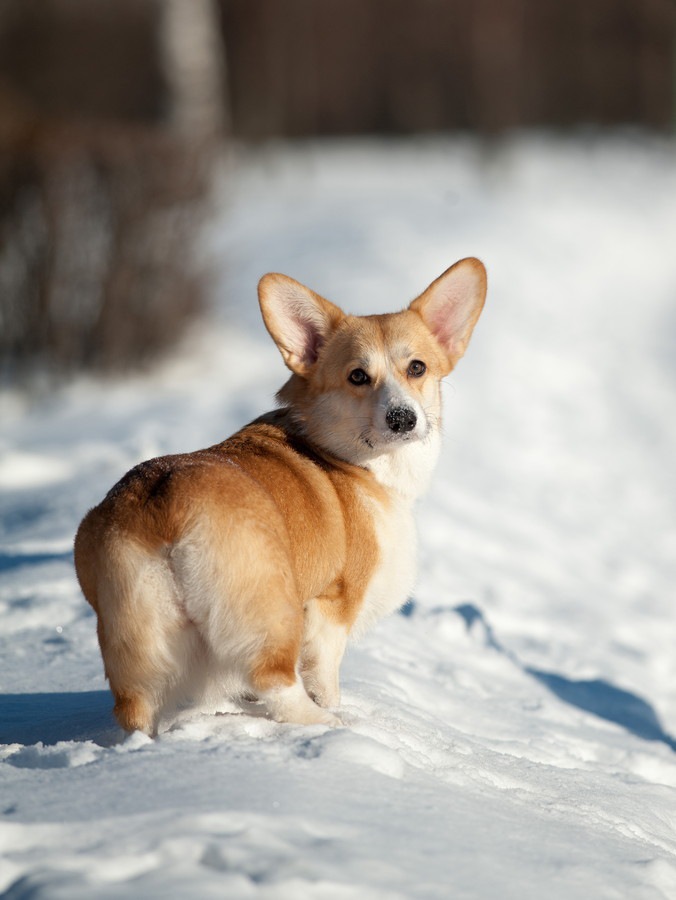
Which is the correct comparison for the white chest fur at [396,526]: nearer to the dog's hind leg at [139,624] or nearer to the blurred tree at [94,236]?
the dog's hind leg at [139,624]

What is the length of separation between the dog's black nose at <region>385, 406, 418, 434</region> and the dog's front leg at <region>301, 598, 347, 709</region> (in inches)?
21.0

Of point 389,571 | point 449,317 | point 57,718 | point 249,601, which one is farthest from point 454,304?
point 57,718

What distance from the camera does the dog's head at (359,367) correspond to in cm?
328

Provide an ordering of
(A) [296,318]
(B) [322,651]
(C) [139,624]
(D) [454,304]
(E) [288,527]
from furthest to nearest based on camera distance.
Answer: (D) [454,304] → (A) [296,318] → (B) [322,651] → (E) [288,527] → (C) [139,624]

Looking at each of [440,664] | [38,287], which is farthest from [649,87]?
[440,664]

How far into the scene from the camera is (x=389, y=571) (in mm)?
3195

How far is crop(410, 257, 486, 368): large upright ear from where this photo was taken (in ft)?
12.0

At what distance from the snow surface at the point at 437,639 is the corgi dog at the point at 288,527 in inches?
7.1

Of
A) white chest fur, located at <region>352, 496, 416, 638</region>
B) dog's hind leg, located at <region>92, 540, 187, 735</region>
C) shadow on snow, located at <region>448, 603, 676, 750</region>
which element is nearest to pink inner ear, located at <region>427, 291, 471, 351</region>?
white chest fur, located at <region>352, 496, 416, 638</region>

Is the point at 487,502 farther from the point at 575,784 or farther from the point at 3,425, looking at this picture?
the point at 575,784

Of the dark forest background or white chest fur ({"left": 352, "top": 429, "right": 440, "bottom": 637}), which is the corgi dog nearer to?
white chest fur ({"left": 352, "top": 429, "right": 440, "bottom": 637})

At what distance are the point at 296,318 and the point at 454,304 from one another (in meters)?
0.57

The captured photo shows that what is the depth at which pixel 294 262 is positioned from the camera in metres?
10.8

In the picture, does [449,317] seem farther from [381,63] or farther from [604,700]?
[381,63]
